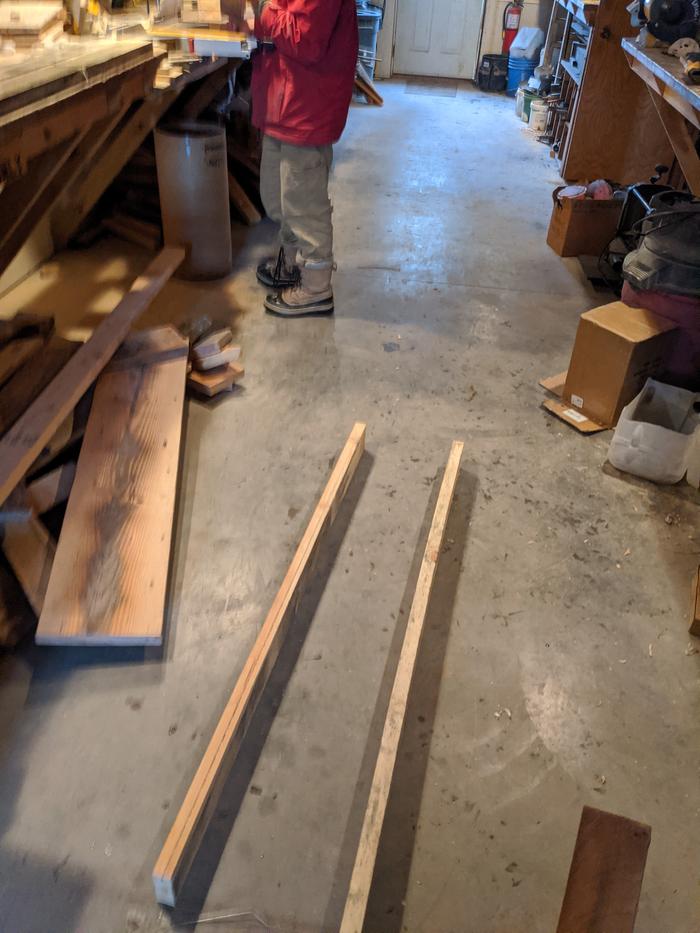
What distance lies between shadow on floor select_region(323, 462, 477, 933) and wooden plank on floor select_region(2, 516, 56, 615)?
32.7 inches

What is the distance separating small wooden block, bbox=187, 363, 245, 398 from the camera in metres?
2.42

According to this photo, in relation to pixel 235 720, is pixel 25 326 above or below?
above

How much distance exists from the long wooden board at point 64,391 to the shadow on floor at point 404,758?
0.99 metres

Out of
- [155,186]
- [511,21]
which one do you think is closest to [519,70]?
[511,21]

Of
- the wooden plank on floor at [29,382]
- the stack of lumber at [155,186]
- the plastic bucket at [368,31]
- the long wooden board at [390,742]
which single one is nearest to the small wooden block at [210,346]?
the wooden plank on floor at [29,382]

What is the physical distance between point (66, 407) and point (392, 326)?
62.0 inches

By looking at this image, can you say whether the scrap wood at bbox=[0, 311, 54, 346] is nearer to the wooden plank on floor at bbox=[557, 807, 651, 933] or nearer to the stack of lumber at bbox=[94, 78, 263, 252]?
the stack of lumber at bbox=[94, 78, 263, 252]

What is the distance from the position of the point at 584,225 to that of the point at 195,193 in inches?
80.3

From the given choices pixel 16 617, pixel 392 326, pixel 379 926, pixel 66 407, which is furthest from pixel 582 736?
pixel 392 326

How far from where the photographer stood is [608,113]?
4590 millimetres

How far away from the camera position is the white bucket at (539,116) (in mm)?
6113

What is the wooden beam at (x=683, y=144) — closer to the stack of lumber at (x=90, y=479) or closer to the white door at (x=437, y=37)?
the stack of lumber at (x=90, y=479)

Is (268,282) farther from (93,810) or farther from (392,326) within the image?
(93,810)

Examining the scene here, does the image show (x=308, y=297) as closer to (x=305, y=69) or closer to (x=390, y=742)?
(x=305, y=69)
